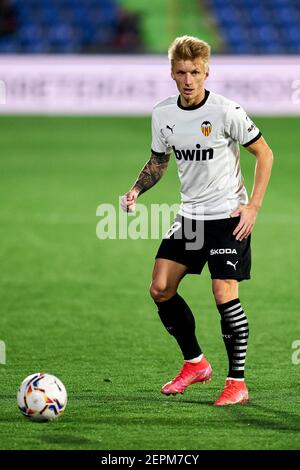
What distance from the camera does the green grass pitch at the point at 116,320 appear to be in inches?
252

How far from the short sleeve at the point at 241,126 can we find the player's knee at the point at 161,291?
3.56ft

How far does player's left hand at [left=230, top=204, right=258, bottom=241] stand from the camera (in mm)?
6984

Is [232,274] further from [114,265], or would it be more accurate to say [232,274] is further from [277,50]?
[277,50]

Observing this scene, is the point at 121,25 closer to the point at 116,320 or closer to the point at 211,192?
the point at 116,320

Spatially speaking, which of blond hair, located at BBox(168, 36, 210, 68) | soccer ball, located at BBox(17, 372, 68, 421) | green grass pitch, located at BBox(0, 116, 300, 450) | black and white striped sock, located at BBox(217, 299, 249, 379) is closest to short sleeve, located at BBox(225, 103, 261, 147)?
blond hair, located at BBox(168, 36, 210, 68)

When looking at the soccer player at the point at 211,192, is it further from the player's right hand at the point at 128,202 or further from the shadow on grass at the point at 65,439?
the shadow on grass at the point at 65,439

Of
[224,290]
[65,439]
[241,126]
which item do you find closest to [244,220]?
[224,290]

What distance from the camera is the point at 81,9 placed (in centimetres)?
2669

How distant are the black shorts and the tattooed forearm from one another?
13.9 inches

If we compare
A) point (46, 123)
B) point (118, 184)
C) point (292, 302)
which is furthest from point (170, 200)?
point (46, 123)

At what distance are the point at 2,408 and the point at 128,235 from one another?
7521 millimetres

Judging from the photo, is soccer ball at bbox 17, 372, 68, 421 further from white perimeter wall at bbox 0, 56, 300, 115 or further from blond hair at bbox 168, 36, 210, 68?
white perimeter wall at bbox 0, 56, 300, 115

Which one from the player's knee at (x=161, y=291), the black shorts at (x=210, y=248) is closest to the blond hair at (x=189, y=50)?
the black shorts at (x=210, y=248)

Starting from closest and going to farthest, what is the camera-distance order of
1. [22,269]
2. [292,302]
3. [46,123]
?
1. [292,302]
2. [22,269]
3. [46,123]
